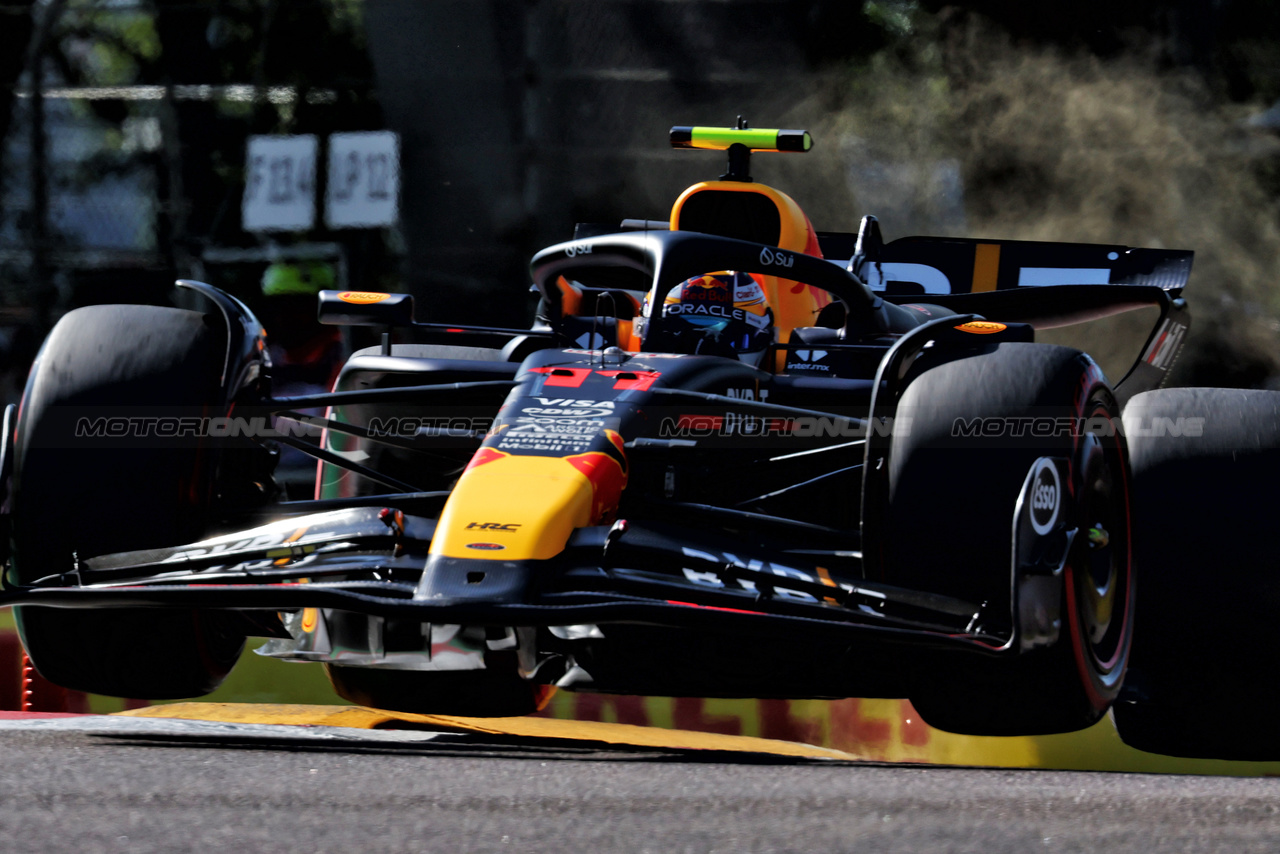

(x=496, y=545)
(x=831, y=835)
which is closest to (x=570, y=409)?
(x=496, y=545)

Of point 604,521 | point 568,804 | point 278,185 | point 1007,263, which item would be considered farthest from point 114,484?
point 278,185

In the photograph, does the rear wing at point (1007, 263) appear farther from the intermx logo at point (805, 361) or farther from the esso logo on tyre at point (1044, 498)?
the esso logo on tyre at point (1044, 498)

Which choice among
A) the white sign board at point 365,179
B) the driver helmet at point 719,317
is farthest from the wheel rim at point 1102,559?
the white sign board at point 365,179

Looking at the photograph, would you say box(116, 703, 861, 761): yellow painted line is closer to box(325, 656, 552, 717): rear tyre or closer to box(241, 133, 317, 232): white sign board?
box(325, 656, 552, 717): rear tyre

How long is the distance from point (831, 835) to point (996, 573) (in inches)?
39.6

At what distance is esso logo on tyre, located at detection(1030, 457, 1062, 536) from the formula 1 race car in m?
0.01

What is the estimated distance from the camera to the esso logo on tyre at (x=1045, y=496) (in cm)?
352

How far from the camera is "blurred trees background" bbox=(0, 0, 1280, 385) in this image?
1057cm

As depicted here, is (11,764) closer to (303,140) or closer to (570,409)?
(570,409)

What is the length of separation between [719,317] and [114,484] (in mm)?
2038

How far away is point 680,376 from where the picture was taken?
4.46 meters

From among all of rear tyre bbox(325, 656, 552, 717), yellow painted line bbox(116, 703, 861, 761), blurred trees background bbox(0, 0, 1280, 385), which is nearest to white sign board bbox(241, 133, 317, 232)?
blurred trees background bbox(0, 0, 1280, 385)

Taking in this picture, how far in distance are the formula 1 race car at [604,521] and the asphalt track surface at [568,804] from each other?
248mm

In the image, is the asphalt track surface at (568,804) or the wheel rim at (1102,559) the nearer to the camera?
the asphalt track surface at (568,804)
